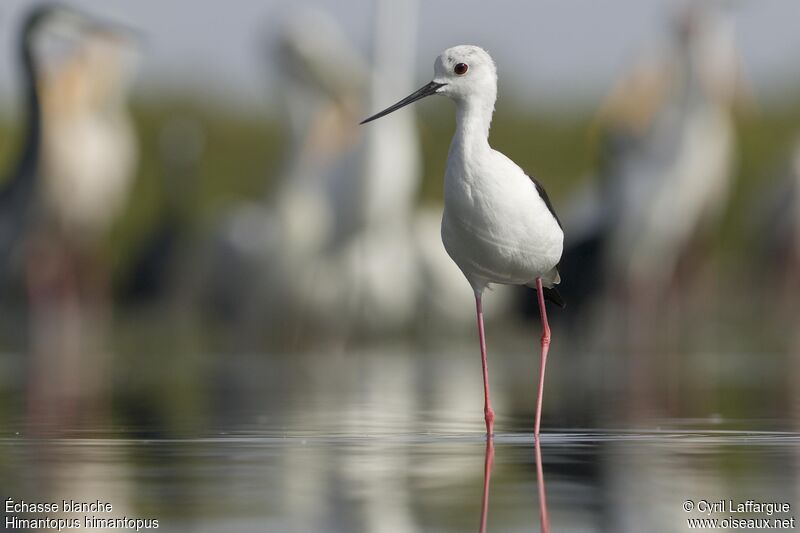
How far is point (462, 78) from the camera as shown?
7340 mm

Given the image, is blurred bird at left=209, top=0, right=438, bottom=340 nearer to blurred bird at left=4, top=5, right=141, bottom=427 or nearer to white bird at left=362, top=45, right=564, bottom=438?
blurred bird at left=4, top=5, right=141, bottom=427

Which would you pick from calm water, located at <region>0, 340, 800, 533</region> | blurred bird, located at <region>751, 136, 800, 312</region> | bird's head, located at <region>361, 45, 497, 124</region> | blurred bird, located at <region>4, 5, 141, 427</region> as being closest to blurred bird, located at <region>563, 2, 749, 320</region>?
blurred bird, located at <region>751, 136, 800, 312</region>

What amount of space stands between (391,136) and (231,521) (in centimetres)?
1335

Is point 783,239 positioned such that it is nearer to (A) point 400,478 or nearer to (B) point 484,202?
(B) point 484,202

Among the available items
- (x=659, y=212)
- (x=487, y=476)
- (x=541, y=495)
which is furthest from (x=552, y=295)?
(x=659, y=212)

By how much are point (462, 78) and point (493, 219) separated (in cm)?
66

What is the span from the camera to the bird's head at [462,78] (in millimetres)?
7324

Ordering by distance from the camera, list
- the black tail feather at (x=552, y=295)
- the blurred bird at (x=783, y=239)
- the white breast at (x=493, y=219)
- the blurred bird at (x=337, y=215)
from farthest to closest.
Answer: the blurred bird at (x=783, y=239) → the blurred bird at (x=337, y=215) → the black tail feather at (x=552, y=295) → the white breast at (x=493, y=219)

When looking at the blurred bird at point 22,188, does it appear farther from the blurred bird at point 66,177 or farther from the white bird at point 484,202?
the white bird at point 484,202

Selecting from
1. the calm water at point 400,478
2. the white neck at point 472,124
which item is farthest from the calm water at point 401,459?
the white neck at point 472,124

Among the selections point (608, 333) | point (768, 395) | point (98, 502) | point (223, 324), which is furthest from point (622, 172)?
point (98, 502)

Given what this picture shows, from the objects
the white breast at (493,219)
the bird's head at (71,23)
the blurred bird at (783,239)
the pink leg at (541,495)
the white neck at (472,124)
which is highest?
the bird's head at (71,23)

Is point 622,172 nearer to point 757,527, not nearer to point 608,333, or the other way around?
point 608,333

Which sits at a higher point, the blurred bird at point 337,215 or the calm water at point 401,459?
the blurred bird at point 337,215
